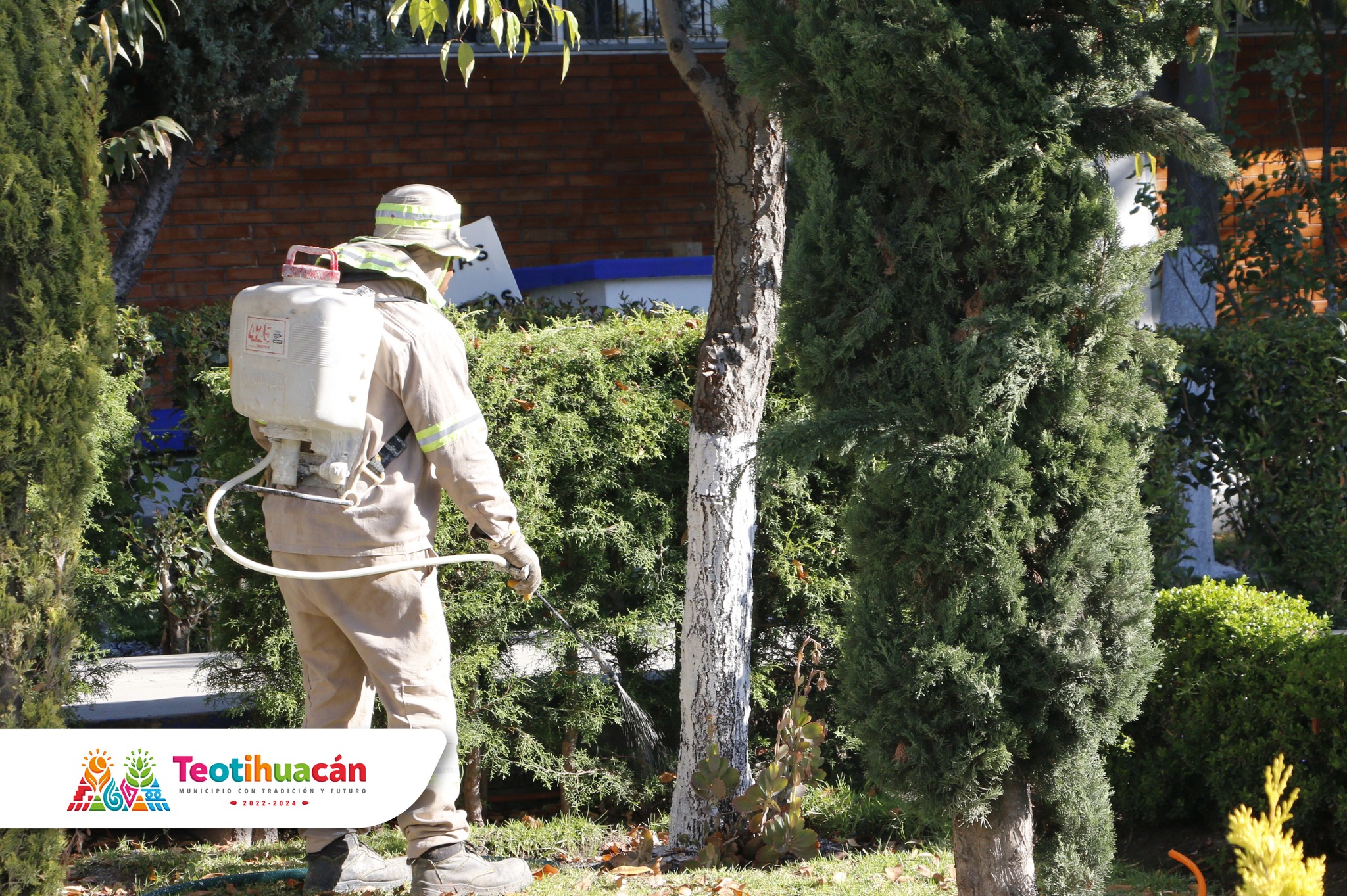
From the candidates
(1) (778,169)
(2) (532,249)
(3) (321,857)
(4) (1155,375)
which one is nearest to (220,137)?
(2) (532,249)

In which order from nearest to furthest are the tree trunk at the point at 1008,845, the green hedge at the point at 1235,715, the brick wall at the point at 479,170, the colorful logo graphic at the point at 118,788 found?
the tree trunk at the point at 1008,845 → the colorful logo graphic at the point at 118,788 → the green hedge at the point at 1235,715 → the brick wall at the point at 479,170

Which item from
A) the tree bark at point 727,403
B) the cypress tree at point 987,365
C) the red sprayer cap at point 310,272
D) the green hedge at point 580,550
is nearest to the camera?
the cypress tree at point 987,365

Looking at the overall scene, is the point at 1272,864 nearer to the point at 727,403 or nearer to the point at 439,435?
the point at 439,435

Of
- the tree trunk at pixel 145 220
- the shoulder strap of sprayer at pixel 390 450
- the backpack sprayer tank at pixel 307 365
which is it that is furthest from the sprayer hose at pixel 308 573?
the tree trunk at pixel 145 220

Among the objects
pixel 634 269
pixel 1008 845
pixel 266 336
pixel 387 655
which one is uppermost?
pixel 634 269

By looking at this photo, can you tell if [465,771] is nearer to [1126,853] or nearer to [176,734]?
[176,734]

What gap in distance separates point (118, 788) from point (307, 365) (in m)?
1.27

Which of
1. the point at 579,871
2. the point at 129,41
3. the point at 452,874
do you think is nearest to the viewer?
the point at 452,874

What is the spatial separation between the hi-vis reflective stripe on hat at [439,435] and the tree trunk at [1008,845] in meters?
1.78

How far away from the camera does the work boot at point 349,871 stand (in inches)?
147

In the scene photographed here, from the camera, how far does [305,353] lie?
323cm

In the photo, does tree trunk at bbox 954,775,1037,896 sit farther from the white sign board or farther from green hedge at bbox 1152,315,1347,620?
the white sign board

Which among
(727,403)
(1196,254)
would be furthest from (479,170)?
(727,403)

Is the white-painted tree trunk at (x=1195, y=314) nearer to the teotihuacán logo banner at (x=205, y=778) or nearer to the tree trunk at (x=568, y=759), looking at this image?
the tree trunk at (x=568, y=759)
